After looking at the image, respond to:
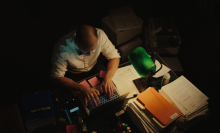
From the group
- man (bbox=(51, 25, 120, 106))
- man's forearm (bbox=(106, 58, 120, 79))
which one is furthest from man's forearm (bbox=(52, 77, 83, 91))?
man's forearm (bbox=(106, 58, 120, 79))

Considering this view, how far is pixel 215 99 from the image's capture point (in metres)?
2.51

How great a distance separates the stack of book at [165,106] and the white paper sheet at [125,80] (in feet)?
0.66

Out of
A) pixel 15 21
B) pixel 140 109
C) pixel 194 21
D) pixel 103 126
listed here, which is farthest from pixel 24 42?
pixel 194 21

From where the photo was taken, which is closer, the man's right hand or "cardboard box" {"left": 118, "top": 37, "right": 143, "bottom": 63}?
the man's right hand

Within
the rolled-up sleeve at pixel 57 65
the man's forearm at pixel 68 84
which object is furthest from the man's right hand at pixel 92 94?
the rolled-up sleeve at pixel 57 65

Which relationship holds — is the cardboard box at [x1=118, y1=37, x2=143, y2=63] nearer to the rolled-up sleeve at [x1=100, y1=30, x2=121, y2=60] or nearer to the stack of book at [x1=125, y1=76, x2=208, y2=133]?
the rolled-up sleeve at [x1=100, y1=30, x2=121, y2=60]

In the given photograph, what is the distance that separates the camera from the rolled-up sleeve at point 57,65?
1.71 metres

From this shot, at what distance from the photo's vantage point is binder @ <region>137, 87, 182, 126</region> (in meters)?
1.34

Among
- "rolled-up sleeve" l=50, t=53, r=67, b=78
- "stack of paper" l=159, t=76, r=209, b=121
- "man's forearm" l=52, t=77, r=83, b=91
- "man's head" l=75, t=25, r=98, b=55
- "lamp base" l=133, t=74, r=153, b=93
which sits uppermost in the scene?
"man's head" l=75, t=25, r=98, b=55

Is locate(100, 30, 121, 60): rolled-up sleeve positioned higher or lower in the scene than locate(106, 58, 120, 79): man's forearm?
higher

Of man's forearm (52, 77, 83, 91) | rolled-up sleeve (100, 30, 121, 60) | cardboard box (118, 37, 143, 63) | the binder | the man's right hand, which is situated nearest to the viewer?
the binder

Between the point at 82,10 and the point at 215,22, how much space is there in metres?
2.52

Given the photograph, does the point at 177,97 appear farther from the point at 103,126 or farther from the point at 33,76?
the point at 33,76

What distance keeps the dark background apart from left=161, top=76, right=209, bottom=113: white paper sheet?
3.26 feet
